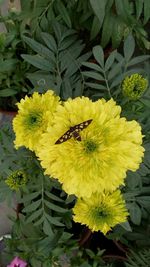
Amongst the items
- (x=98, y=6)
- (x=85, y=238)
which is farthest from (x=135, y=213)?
(x=98, y=6)

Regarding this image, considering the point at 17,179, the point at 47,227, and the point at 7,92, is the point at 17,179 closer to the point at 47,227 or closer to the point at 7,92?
the point at 47,227

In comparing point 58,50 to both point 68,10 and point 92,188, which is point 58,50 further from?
point 92,188

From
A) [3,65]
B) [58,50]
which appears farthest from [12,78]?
[58,50]

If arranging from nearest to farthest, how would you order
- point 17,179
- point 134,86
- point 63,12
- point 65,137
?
point 65,137 → point 134,86 → point 17,179 → point 63,12

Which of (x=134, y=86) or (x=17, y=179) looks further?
(x=17, y=179)

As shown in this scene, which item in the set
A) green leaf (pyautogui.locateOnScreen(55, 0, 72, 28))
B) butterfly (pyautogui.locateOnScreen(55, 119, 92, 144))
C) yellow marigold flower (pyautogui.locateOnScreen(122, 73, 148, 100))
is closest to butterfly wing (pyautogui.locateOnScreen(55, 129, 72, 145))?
butterfly (pyautogui.locateOnScreen(55, 119, 92, 144))

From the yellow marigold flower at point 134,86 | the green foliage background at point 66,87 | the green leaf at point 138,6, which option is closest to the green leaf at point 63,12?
the green foliage background at point 66,87
